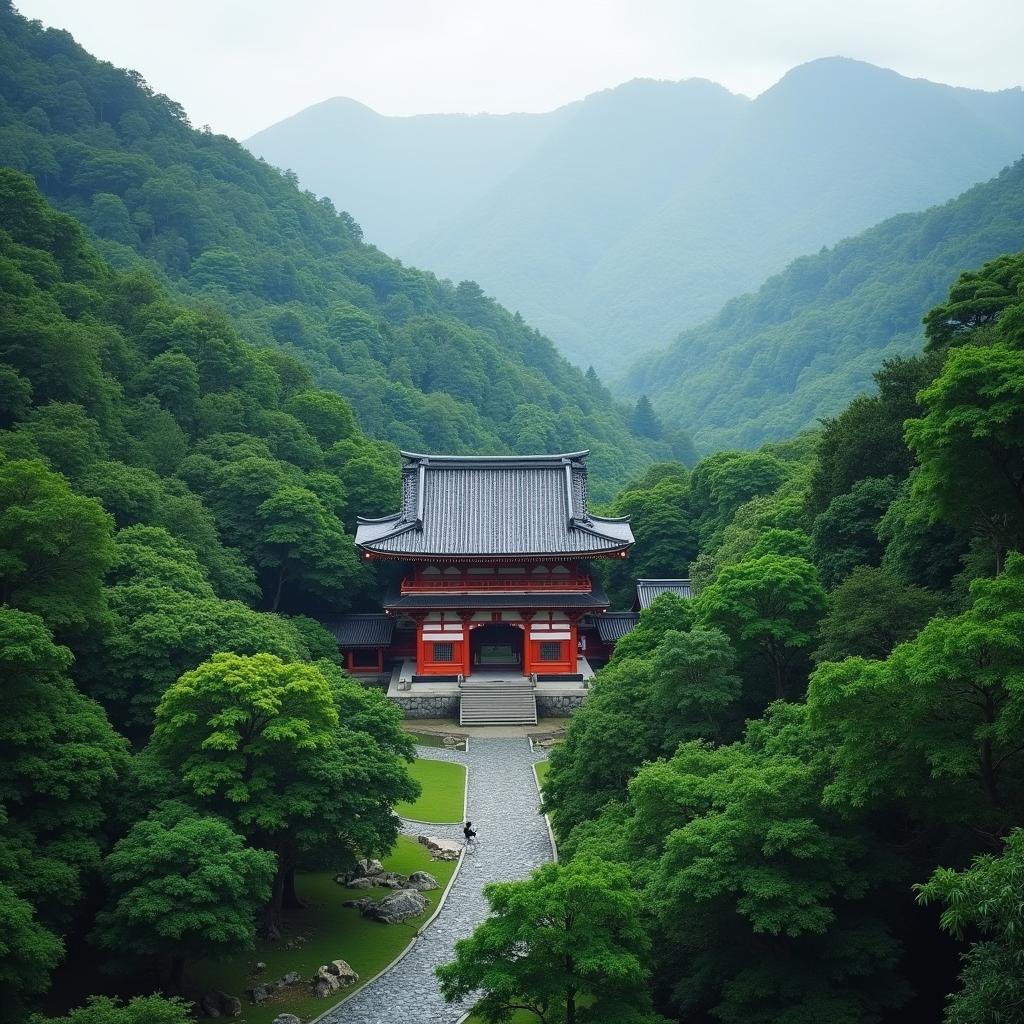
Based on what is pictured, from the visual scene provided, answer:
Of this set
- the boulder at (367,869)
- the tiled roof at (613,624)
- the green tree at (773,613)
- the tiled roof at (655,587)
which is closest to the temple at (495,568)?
the tiled roof at (613,624)

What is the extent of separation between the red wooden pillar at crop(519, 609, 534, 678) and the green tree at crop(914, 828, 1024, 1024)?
26.2m

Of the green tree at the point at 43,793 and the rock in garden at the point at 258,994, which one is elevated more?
the green tree at the point at 43,793

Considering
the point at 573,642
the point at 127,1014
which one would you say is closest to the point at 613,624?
the point at 573,642

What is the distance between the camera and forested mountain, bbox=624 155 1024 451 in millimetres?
104625

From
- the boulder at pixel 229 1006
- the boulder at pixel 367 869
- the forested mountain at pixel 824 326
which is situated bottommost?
the boulder at pixel 229 1006

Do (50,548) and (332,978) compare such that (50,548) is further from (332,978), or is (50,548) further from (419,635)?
(419,635)

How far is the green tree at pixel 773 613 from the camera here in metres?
22.4

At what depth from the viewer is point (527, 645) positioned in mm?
36656

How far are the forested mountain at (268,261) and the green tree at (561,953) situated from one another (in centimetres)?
5301

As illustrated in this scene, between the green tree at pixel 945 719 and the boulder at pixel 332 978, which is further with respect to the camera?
the boulder at pixel 332 978

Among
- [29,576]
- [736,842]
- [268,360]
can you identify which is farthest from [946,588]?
[268,360]

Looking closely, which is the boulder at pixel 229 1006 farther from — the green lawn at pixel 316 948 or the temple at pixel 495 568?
the temple at pixel 495 568

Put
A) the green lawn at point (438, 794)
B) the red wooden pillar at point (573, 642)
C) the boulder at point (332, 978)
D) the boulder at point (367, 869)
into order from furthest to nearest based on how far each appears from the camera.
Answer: the red wooden pillar at point (573, 642)
the green lawn at point (438, 794)
the boulder at point (367, 869)
the boulder at point (332, 978)

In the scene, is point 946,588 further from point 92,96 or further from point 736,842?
point 92,96
